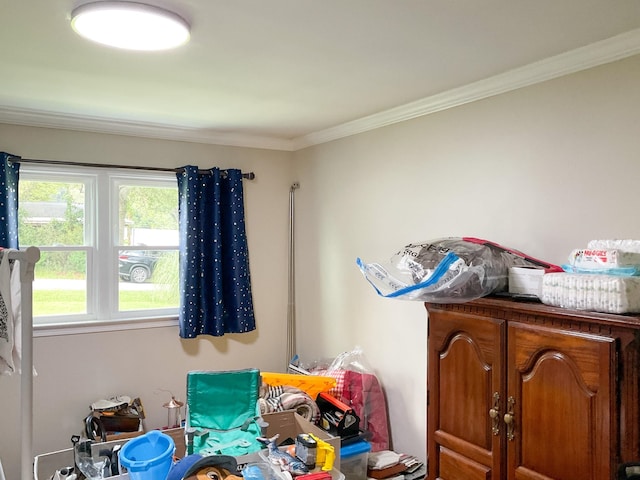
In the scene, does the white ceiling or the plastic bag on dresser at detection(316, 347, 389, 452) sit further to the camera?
the plastic bag on dresser at detection(316, 347, 389, 452)

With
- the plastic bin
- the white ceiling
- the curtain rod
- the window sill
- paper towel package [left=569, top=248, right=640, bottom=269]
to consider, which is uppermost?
the white ceiling

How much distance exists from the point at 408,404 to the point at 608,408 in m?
1.68

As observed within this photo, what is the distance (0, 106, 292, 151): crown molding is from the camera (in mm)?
3354

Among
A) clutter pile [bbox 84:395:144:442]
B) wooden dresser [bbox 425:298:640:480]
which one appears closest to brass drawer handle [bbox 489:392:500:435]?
wooden dresser [bbox 425:298:640:480]

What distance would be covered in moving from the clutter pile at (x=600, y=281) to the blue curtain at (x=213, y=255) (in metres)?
2.58

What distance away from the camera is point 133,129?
12.2 feet

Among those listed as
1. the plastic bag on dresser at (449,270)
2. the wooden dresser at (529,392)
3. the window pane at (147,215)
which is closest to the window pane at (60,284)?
the window pane at (147,215)

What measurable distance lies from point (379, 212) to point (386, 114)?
0.64m

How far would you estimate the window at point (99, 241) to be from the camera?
3.56 meters

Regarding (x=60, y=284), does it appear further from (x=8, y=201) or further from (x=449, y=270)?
(x=449, y=270)

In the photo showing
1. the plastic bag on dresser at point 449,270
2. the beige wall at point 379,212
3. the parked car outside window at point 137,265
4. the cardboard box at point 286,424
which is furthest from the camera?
the parked car outside window at point 137,265

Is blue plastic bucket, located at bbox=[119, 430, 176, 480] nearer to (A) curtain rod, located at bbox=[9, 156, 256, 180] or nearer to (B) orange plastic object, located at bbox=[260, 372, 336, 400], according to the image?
(B) orange plastic object, located at bbox=[260, 372, 336, 400]

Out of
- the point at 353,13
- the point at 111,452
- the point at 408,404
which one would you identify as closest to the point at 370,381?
the point at 408,404

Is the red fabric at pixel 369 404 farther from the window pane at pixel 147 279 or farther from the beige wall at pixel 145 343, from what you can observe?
the window pane at pixel 147 279
